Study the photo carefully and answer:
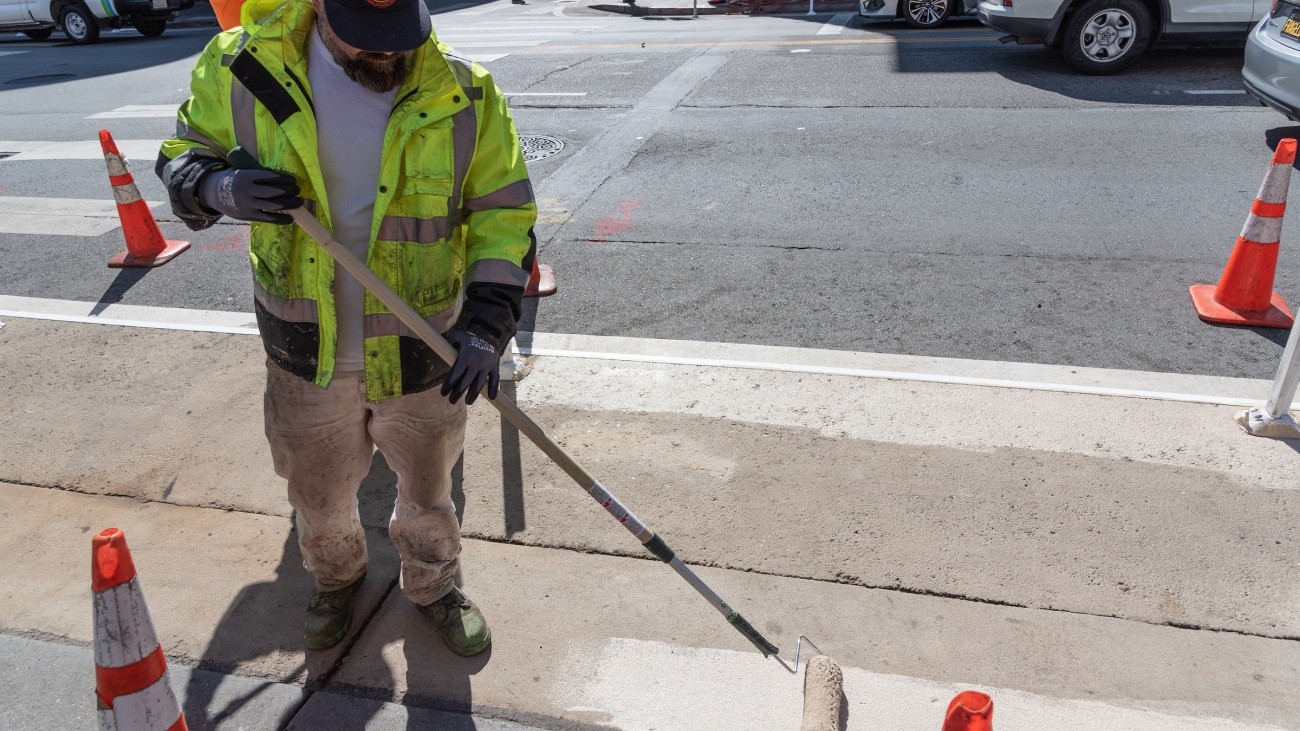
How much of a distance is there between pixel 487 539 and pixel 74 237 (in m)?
5.17

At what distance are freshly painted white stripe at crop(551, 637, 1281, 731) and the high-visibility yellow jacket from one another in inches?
41.8

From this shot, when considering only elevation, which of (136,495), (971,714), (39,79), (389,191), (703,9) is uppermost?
(389,191)

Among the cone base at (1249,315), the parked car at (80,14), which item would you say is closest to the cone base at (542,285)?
the cone base at (1249,315)

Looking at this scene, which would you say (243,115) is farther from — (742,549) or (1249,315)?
(1249,315)

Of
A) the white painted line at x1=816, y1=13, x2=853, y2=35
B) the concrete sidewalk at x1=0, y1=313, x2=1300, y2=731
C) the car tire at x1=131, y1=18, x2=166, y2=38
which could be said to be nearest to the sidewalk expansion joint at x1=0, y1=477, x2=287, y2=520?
the concrete sidewalk at x1=0, y1=313, x2=1300, y2=731

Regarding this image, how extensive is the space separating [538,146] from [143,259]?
11.6 ft

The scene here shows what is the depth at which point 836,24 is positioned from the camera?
15.2m

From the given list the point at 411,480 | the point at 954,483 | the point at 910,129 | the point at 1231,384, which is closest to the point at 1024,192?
the point at 910,129

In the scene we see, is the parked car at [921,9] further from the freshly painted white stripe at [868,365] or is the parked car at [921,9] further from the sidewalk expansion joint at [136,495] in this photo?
the sidewalk expansion joint at [136,495]

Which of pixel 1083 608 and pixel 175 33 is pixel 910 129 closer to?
pixel 1083 608

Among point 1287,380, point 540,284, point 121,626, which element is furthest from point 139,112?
point 1287,380

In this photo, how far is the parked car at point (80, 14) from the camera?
17.7m

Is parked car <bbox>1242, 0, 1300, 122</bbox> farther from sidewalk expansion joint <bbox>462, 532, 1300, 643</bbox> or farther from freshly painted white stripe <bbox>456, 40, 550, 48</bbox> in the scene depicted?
freshly painted white stripe <bbox>456, 40, 550, 48</bbox>

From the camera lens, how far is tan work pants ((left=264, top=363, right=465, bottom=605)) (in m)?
2.87
